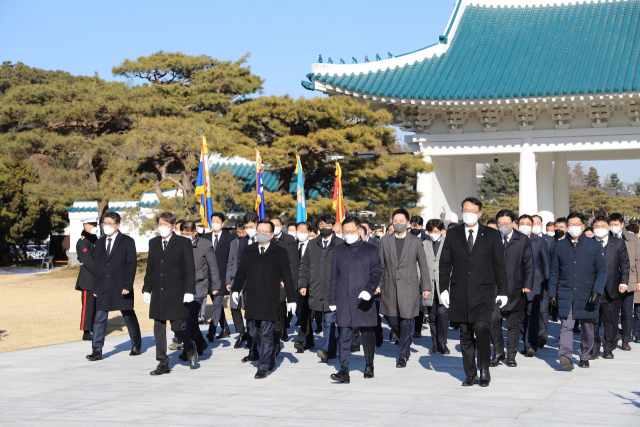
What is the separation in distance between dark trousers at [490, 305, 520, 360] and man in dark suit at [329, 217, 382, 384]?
1627mm

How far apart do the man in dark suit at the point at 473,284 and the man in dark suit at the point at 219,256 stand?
407 centimetres

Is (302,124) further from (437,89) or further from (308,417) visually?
(308,417)

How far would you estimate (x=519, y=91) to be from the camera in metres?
18.0

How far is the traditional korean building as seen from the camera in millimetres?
18203

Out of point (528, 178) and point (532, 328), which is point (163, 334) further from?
point (528, 178)

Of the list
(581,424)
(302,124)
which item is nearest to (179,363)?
(581,424)

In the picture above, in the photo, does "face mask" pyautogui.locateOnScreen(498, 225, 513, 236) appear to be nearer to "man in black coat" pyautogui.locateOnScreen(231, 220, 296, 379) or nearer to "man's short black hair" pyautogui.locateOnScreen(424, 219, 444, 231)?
"man's short black hair" pyautogui.locateOnScreen(424, 219, 444, 231)

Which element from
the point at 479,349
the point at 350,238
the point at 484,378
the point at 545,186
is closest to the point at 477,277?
the point at 479,349

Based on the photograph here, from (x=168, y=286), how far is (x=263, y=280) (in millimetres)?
1079

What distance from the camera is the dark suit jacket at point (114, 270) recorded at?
351 inches

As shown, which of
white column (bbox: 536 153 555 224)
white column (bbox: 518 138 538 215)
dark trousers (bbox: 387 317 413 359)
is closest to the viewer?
dark trousers (bbox: 387 317 413 359)

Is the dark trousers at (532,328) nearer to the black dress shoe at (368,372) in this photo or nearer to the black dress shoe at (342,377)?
the black dress shoe at (368,372)

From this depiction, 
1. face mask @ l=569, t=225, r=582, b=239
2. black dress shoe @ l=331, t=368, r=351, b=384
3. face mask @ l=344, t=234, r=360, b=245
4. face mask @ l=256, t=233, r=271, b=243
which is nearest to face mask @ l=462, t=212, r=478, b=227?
face mask @ l=344, t=234, r=360, b=245

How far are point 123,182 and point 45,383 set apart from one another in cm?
2254
